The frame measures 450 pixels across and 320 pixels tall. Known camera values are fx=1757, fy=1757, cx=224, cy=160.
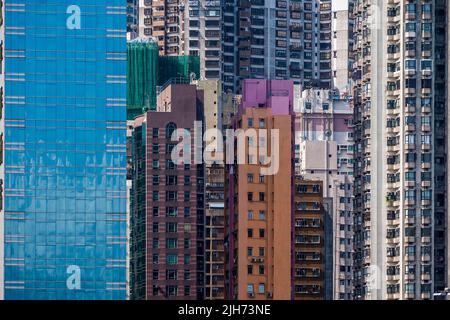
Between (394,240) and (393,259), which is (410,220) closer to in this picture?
(394,240)

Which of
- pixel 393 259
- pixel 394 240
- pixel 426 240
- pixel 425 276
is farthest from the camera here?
pixel 394 240

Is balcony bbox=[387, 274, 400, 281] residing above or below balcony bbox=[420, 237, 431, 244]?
below

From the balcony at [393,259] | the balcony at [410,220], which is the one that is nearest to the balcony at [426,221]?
the balcony at [410,220]

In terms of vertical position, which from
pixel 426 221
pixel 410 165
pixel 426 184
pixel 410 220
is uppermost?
pixel 410 165

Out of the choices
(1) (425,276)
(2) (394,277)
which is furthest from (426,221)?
(2) (394,277)

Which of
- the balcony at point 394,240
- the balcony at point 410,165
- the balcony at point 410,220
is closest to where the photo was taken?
the balcony at point 410,220

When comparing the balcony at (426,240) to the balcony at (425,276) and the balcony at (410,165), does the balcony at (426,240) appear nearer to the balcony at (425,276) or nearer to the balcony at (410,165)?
the balcony at (425,276)

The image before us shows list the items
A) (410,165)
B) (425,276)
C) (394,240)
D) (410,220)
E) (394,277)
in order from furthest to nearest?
(410,165) < (394,240) < (410,220) < (394,277) < (425,276)

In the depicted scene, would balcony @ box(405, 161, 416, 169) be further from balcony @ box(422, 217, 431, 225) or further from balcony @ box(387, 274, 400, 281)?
balcony @ box(387, 274, 400, 281)

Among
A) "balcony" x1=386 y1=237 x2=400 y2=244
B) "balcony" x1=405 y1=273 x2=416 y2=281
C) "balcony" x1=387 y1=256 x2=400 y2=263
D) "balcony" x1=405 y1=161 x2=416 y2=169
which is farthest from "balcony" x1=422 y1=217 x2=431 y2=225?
"balcony" x1=405 y1=273 x2=416 y2=281
